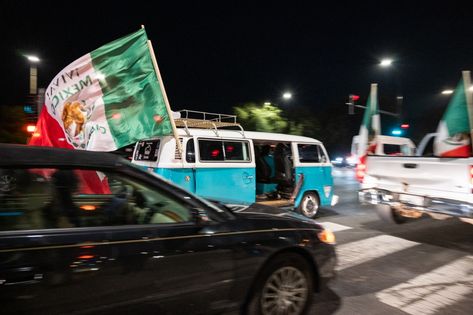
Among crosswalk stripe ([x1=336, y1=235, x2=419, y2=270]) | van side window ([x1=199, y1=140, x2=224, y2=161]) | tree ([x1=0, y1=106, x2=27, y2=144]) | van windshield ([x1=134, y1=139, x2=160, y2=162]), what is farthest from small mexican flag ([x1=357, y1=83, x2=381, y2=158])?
tree ([x1=0, y1=106, x2=27, y2=144])

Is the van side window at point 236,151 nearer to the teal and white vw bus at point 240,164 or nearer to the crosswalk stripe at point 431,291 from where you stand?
the teal and white vw bus at point 240,164

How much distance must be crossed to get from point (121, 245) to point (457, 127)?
5911 mm

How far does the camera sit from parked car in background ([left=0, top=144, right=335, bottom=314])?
216 cm

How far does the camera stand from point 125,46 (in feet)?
15.4

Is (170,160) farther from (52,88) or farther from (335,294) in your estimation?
(335,294)

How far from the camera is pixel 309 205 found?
895 cm

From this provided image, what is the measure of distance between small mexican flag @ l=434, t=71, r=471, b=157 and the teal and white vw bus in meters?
3.20

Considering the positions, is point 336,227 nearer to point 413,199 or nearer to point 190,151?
point 413,199

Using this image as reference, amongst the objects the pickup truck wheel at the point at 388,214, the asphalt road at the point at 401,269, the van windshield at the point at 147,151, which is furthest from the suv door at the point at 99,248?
the pickup truck wheel at the point at 388,214

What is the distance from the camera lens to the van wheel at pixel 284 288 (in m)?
3.12

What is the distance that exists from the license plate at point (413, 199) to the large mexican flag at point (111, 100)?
14.7 ft

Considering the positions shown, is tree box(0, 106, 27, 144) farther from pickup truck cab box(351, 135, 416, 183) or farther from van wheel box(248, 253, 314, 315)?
van wheel box(248, 253, 314, 315)

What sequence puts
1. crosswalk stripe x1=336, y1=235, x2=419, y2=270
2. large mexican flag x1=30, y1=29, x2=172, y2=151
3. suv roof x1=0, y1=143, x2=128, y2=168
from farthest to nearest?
crosswalk stripe x1=336, y1=235, x2=419, y2=270
large mexican flag x1=30, y1=29, x2=172, y2=151
suv roof x1=0, y1=143, x2=128, y2=168

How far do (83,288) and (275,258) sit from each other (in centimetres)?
160
